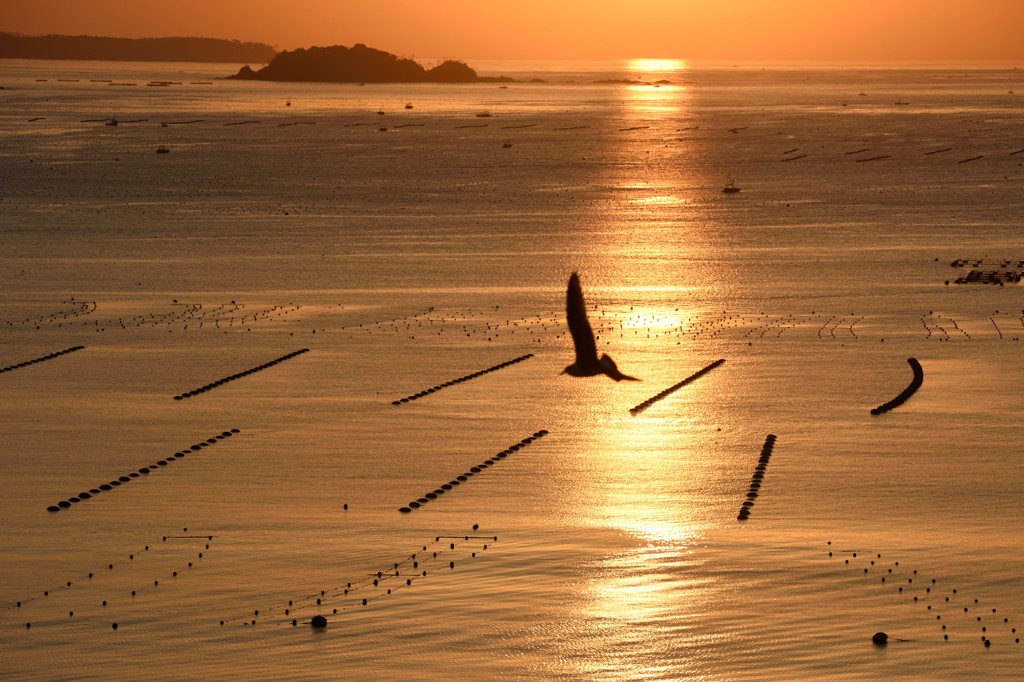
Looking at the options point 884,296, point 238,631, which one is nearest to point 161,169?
point 884,296

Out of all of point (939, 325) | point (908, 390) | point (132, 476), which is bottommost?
point (132, 476)

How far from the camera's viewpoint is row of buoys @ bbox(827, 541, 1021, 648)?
2439cm

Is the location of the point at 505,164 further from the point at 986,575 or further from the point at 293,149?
the point at 986,575

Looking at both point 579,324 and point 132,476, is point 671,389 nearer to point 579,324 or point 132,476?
point 132,476

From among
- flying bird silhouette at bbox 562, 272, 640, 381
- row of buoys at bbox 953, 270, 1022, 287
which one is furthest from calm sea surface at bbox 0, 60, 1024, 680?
flying bird silhouette at bbox 562, 272, 640, 381

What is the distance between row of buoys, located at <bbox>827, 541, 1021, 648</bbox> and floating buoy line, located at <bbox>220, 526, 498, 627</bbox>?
7.33 m

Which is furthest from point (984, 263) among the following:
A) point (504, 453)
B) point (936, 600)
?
point (936, 600)

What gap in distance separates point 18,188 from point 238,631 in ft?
260

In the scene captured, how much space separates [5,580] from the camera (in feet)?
86.3

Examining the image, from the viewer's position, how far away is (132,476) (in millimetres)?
32750

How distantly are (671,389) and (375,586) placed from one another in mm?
16504

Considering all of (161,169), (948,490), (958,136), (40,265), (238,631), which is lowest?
(238,631)

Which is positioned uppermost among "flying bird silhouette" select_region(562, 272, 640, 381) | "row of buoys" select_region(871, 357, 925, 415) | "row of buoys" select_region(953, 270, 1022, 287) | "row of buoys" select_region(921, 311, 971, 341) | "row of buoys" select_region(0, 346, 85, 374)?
"row of buoys" select_region(953, 270, 1022, 287)

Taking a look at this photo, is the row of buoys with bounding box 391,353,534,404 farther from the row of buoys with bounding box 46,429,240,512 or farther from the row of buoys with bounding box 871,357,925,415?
the row of buoys with bounding box 871,357,925,415
